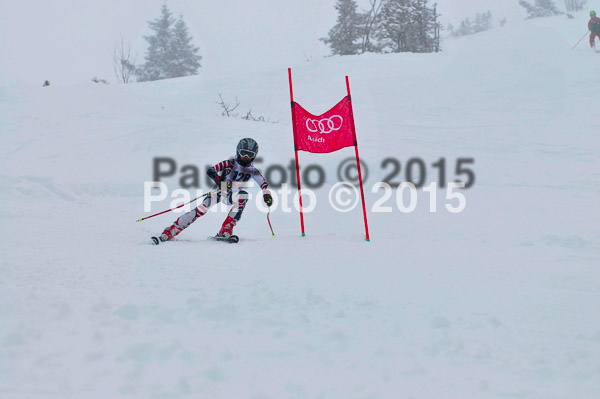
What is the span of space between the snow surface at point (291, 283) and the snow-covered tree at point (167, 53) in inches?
1075

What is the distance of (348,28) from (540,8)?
33.6 metres

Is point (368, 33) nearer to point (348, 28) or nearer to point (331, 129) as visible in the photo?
point (348, 28)

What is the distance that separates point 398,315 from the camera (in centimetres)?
335

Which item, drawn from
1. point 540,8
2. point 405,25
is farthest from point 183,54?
point 540,8

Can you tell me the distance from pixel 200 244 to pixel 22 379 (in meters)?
3.40

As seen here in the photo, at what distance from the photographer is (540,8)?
176 ft

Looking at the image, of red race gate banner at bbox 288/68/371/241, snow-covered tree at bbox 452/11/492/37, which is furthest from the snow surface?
snow-covered tree at bbox 452/11/492/37

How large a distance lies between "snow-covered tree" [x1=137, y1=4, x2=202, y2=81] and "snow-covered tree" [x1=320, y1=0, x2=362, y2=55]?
43.6 ft

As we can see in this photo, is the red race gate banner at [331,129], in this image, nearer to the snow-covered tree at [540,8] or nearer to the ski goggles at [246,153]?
the ski goggles at [246,153]

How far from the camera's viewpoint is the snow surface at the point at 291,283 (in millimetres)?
2457

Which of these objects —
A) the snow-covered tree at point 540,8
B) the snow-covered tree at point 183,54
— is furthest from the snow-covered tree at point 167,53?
the snow-covered tree at point 540,8

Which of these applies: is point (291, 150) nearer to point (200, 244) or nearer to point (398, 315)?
point (200, 244)

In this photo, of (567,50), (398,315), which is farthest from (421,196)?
(567,50)

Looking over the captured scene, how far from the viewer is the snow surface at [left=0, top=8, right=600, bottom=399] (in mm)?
2457
